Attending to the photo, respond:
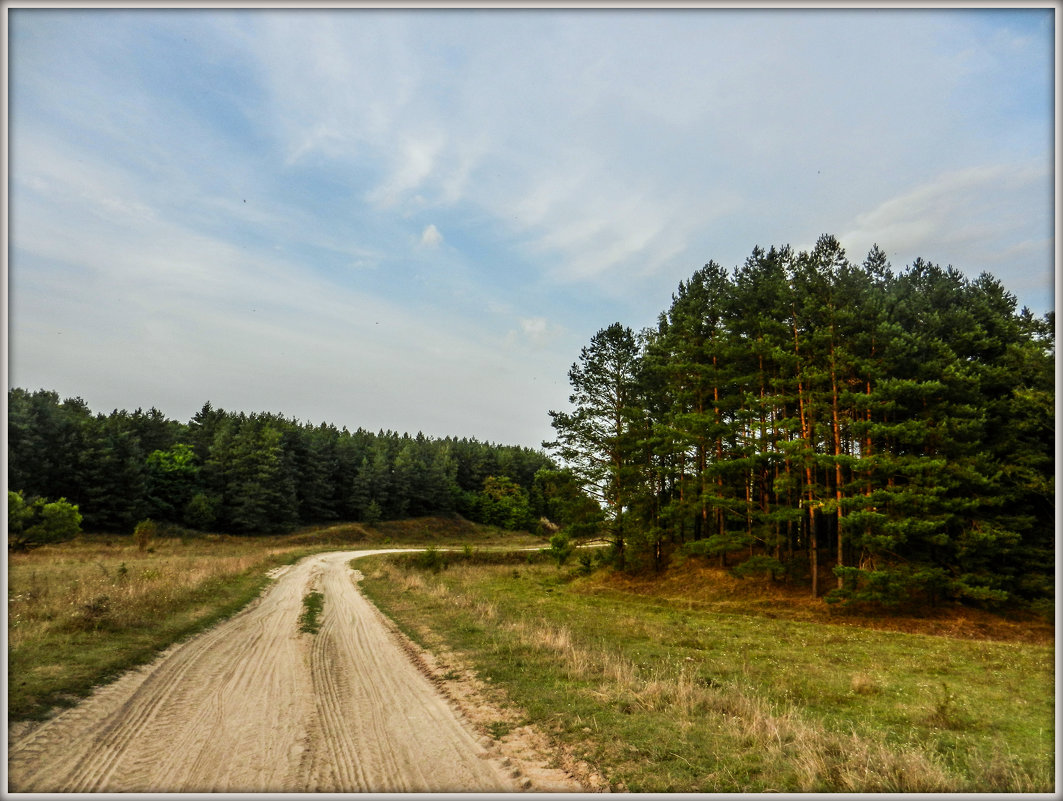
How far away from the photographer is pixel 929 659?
1603cm

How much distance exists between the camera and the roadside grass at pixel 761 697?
6.19 m

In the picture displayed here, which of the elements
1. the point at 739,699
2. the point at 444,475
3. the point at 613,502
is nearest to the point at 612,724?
the point at 739,699

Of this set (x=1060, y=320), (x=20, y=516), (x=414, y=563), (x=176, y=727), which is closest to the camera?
(x=1060, y=320)

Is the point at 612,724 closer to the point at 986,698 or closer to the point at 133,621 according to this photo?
the point at 986,698

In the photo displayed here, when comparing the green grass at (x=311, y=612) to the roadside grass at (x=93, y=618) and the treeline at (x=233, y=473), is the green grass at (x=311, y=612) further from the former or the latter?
the treeline at (x=233, y=473)

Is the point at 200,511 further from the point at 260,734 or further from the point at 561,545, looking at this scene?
the point at 260,734

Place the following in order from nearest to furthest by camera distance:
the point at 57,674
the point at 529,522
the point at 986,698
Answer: the point at 57,674 < the point at 986,698 < the point at 529,522

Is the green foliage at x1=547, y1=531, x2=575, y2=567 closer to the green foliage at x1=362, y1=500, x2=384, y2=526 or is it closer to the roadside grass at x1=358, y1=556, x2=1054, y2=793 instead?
the roadside grass at x1=358, y1=556, x2=1054, y2=793

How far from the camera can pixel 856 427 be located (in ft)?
72.4

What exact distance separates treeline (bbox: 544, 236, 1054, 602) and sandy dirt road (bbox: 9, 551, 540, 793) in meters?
20.2

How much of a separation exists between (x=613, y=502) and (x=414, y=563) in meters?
19.1

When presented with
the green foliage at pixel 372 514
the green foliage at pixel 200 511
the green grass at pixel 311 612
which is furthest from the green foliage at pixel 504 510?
the green grass at pixel 311 612

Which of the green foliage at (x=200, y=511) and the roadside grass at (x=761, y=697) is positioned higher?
the roadside grass at (x=761, y=697)

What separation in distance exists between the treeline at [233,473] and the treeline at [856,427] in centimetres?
962
